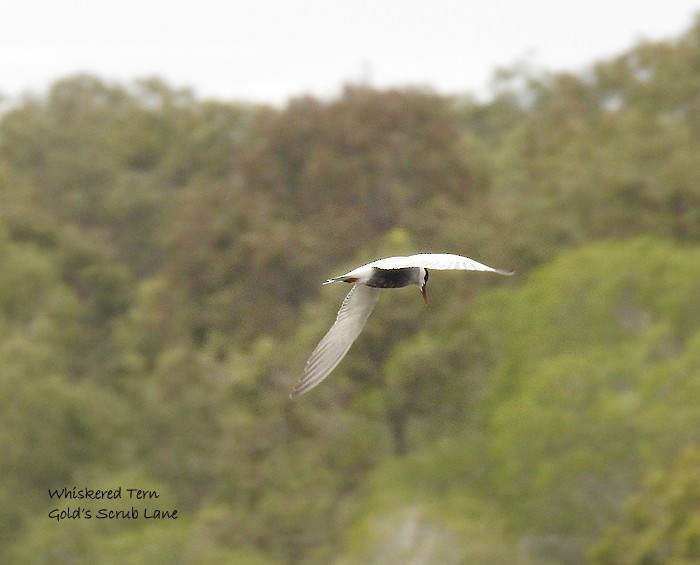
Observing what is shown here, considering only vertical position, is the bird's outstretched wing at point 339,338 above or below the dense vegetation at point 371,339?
below

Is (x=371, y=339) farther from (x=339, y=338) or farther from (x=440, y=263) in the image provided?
(x=440, y=263)

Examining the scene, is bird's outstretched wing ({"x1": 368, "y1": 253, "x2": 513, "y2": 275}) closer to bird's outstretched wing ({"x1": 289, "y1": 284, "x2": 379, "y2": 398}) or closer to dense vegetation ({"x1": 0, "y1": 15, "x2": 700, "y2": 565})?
bird's outstretched wing ({"x1": 289, "y1": 284, "x2": 379, "y2": 398})

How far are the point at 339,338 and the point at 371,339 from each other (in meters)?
20.4

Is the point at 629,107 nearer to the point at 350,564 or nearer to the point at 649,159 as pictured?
the point at 649,159

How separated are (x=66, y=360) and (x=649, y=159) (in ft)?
50.1

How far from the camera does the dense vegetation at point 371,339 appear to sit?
90.9 ft

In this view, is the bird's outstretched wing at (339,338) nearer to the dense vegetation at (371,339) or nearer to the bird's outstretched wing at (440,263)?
the bird's outstretched wing at (440,263)

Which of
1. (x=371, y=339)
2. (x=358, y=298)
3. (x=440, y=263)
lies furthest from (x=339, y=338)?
(x=371, y=339)

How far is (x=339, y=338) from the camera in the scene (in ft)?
38.7

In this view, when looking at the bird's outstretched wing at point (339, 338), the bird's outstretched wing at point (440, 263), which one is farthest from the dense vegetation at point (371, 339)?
the bird's outstretched wing at point (440, 263)

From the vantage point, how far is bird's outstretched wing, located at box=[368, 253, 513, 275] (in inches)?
366

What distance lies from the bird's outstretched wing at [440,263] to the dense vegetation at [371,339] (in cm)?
1237

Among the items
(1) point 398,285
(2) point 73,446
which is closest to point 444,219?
(2) point 73,446

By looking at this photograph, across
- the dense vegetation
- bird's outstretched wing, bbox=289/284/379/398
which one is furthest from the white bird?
the dense vegetation
